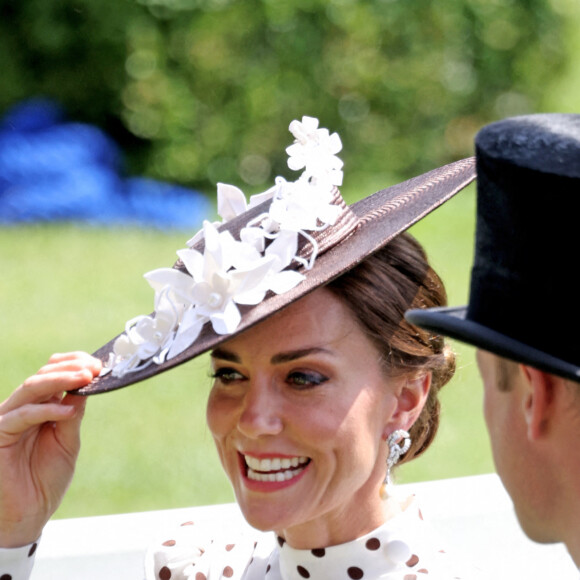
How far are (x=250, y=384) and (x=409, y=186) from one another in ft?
1.99

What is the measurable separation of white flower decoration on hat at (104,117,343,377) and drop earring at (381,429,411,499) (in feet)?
1.54

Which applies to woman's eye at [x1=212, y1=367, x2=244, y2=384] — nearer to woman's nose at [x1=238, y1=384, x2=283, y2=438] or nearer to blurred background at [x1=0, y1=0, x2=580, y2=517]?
woman's nose at [x1=238, y1=384, x2=283, y2=438]

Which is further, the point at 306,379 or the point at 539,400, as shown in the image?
the point at 306,379

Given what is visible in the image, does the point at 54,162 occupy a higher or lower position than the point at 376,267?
lower

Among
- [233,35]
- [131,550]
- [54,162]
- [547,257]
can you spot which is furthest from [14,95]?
[547,257]

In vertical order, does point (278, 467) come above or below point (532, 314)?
below

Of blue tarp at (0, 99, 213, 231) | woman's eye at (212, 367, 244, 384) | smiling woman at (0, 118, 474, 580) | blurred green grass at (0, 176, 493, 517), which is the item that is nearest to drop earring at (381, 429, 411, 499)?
smiling woman at (0, 118, 474, 580)

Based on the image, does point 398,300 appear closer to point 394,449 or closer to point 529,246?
point 394,449

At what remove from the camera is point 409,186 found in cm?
264

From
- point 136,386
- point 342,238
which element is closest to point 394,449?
point 342,238

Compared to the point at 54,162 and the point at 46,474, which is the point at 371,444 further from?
the point at 54,162

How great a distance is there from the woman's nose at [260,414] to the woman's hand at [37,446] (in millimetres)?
408

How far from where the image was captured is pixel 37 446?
9.36ft

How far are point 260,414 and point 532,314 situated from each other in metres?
0.83
